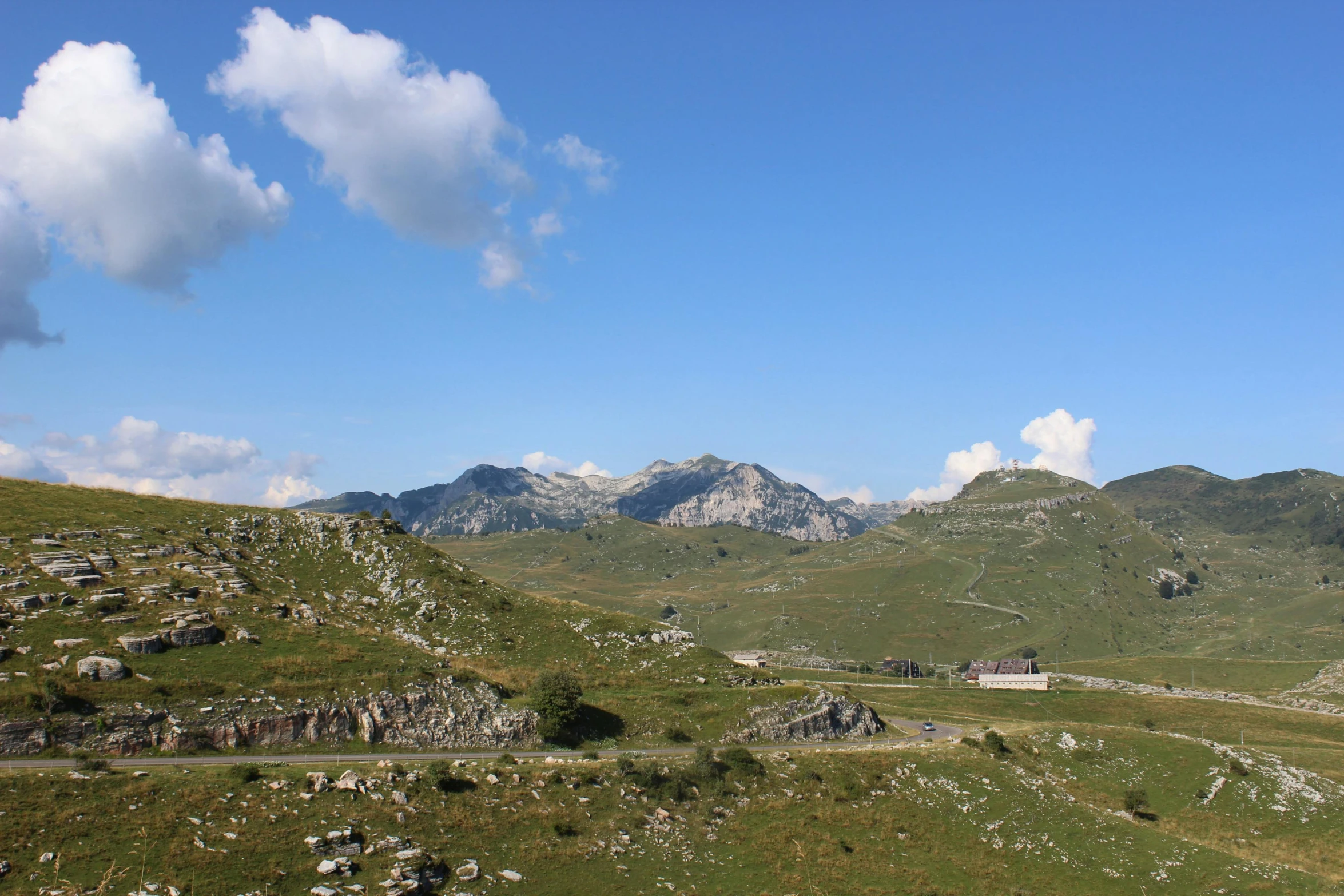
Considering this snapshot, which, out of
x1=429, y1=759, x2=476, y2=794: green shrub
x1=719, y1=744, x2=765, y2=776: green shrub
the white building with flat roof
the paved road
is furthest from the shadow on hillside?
the white building with flat roof

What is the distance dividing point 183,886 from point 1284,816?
301ft

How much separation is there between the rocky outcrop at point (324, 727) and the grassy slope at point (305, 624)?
1.71 m

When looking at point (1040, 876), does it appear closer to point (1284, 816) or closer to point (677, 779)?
point (677, 779)

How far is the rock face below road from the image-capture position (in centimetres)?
8138

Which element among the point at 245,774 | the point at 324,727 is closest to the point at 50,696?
the point at 324,727

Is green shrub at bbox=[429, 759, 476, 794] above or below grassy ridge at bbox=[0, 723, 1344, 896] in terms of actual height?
above

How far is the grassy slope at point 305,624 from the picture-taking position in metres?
64.7

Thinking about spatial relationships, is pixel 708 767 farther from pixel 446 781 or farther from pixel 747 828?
pixel 446 781

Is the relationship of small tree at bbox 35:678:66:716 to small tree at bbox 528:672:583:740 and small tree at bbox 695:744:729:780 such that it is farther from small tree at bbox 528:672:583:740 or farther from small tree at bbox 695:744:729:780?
small tree at bbox 695:744:729:780

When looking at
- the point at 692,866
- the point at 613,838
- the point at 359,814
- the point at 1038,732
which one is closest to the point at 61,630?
the point at 359,814

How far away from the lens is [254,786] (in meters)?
48.8

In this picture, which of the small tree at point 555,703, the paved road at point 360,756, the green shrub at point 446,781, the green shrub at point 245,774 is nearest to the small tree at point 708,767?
the paved road at point 360,756

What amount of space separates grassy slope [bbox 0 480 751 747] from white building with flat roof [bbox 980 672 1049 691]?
11010 cm

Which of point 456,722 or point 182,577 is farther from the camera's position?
point 182,577
